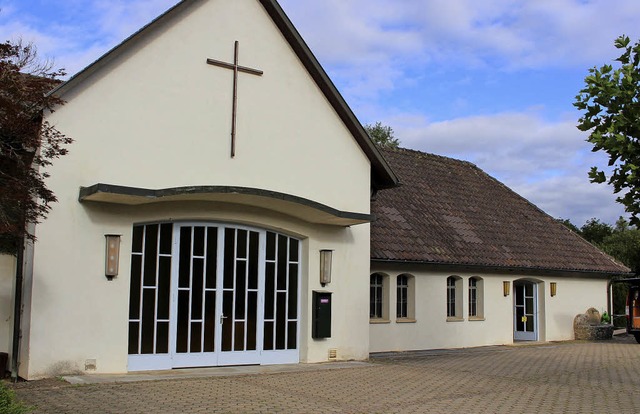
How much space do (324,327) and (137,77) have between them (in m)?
6.49

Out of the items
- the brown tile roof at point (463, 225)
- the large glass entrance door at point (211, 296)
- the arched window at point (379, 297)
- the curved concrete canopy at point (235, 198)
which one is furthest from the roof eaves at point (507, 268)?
the large glass entrance door at point (211, 296)

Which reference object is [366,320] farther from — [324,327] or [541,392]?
[541,392]

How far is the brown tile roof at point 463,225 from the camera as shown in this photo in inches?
798

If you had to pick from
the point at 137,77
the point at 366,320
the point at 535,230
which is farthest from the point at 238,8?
the point at 535,230

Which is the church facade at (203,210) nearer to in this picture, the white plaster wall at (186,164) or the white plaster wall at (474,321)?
the white plaster wall at (186,164)

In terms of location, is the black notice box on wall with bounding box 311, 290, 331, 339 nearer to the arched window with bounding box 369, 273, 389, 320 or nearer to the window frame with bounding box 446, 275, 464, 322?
the arched window with bounding box 369, 273, 389, 320

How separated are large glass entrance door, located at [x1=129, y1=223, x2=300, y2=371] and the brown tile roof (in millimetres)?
3590

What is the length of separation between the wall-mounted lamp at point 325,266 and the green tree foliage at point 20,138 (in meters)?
6.31

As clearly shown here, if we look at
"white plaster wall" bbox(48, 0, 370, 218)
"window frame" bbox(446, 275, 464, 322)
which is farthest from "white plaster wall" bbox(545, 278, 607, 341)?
"white plaster wall" bbox(48, 0, 370, 218)

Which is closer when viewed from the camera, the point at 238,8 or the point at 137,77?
the point at 137,77

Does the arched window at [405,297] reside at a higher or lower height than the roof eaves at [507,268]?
lower

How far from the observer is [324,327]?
15570 mm

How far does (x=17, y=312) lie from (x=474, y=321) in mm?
13416

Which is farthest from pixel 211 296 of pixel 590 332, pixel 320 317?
pixel 590 332
